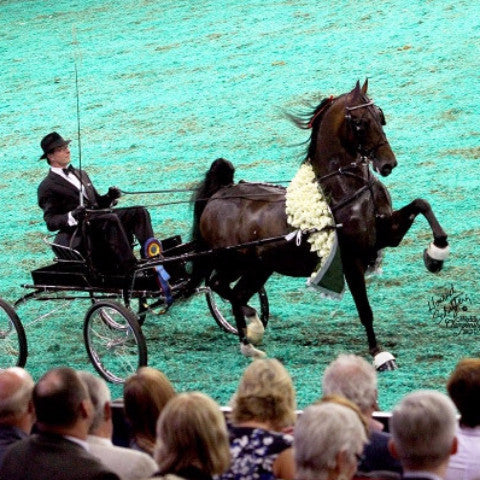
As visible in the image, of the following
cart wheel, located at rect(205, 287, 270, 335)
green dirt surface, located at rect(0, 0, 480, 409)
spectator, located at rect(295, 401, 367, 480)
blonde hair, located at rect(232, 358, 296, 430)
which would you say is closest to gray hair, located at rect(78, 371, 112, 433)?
blonde hair, located at rect(232, 358, 296, 430)

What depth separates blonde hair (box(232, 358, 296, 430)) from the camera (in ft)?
15.4

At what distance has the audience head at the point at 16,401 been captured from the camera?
16.0 ft

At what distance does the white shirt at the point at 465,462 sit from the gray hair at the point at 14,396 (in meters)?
1.62

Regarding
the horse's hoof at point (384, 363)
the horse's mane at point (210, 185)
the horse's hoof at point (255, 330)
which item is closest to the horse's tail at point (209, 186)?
the horse's mane at point (210, 185)

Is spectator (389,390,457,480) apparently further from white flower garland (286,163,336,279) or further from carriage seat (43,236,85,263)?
carriage seat (43,236,85,263)

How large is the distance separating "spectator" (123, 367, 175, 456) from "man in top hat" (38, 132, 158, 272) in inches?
137

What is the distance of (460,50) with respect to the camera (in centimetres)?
1520

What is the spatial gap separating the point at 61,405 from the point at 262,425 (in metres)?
0.73

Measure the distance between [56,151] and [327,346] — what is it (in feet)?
7.53

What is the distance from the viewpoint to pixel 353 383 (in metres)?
4.82

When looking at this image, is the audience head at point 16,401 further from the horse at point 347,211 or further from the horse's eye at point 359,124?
the horse's eye at point 359,124

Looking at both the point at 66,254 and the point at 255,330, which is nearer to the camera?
the point at 255,330
